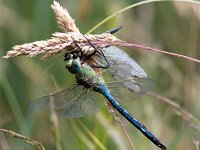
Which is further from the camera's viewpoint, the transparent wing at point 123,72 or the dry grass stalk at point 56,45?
the transparent wing at point 123,72

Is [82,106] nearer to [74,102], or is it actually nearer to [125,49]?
[74,102]

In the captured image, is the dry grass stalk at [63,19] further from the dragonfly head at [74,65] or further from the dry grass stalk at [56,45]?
the dragonfly head at [74,65]

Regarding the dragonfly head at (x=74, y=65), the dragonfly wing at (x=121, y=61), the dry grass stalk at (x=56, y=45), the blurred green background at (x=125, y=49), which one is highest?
the dry grass stalk at (x=56, y=45)

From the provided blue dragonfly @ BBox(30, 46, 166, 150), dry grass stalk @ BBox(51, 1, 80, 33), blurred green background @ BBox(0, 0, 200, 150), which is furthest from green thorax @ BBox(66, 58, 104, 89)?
blurred green background @ BBox(0, 0, 200, 150)

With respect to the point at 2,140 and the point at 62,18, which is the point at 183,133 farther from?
the point at 62,18

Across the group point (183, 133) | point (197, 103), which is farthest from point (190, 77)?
point (183, 133)

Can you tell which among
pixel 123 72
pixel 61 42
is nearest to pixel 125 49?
pixel 123 72

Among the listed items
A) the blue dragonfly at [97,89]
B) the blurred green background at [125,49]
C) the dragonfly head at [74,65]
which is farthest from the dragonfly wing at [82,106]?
the blurred green background at [125,49]
